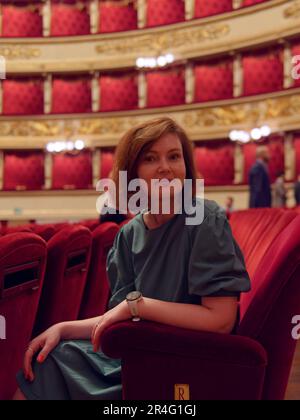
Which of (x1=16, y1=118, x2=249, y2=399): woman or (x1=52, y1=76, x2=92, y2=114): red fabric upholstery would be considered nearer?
(x1=16, y1=118, x2=249, y2=399): woman

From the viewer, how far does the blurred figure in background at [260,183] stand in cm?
294

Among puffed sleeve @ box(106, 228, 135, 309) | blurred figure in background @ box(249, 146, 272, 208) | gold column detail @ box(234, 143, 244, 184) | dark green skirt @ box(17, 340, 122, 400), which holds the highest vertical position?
gold column detail @ box(234, 143, 244, 184)

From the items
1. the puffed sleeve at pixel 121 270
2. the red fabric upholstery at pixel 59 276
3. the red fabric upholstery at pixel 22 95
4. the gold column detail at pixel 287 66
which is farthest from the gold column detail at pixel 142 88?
the puffed sleeve at pixel 121 270

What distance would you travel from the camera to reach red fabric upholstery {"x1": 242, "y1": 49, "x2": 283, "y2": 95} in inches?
193

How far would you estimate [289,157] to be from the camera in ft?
15.0

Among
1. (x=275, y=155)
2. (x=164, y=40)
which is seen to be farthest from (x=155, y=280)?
(x=164, y=40)

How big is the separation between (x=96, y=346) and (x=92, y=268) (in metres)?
0.42

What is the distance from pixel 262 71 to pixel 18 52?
251 centimetres

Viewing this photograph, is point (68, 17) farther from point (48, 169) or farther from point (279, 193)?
point (279, 193)

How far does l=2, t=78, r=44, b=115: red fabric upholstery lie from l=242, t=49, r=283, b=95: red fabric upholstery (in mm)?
2219

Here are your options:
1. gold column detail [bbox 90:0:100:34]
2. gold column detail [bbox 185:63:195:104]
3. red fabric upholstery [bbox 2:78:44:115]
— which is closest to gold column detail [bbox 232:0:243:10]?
gold column detail [bbox 185:63:195:104]

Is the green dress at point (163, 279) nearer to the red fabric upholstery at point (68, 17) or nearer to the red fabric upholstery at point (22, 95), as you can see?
the red fabric upholstery at point (22, 95)

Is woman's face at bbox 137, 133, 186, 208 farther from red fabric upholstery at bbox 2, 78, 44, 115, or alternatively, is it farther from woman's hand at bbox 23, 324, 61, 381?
red fabric upholstery at bbox 2, 78, 44, 115
